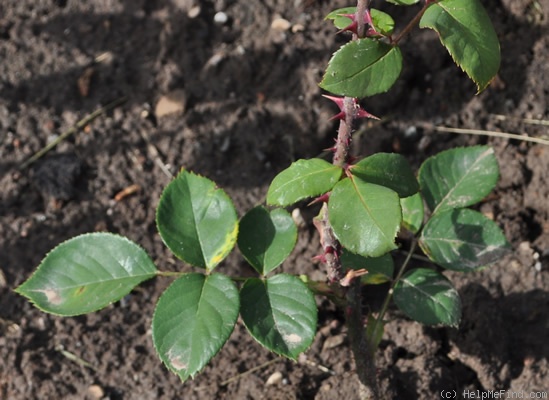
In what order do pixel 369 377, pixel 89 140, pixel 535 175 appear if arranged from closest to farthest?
pixel 369 377
pixel 535 175
pixel 89 140

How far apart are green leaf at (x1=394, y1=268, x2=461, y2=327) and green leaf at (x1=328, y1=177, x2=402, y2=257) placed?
449 mm

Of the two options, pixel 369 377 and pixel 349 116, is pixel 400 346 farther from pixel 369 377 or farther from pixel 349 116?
pixel 349 116

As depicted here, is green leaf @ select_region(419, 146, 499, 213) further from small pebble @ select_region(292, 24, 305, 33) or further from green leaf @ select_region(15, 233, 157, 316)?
small pebble @ select_region(292, 24, 305, 33)

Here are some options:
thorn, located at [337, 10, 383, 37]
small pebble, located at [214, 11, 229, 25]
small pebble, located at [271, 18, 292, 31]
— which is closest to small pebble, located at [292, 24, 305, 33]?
small pebble, located at [271, 18, 292, 31]

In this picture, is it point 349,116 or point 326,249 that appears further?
point 326,249

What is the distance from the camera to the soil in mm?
1836

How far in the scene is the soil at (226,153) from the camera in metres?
1.84

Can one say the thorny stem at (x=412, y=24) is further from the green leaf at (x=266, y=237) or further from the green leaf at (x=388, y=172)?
the green leaf at (x=266, y=237)

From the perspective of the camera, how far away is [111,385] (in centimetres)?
185

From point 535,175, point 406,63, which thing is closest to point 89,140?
point 406,63

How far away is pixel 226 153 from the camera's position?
6.96 ft

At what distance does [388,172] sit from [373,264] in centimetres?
39

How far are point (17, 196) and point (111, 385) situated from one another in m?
0.70

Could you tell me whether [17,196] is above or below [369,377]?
above
